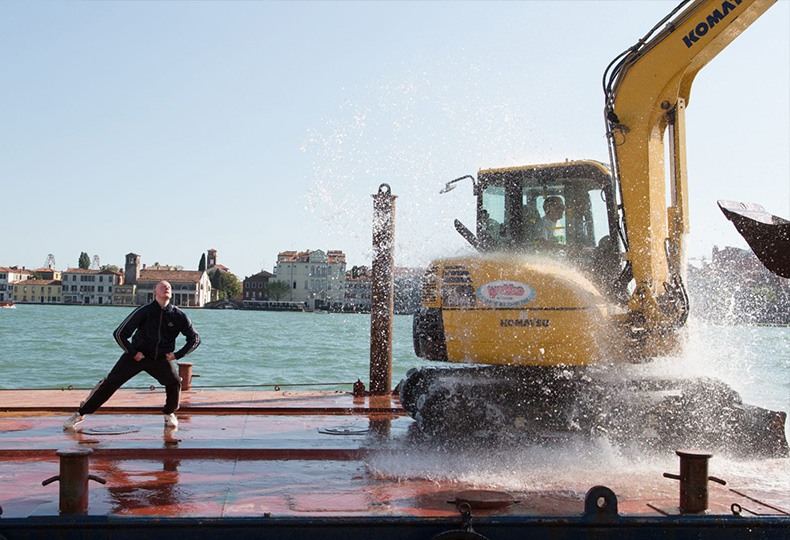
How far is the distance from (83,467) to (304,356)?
102ft

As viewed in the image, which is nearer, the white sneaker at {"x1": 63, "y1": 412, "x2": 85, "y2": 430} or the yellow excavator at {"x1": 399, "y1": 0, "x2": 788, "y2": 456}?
the yellow excavator at {"x1": 399, "y1": 0, "x2": 788, "y2": 456}

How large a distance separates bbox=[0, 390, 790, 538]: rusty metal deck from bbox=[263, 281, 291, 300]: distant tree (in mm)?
133943

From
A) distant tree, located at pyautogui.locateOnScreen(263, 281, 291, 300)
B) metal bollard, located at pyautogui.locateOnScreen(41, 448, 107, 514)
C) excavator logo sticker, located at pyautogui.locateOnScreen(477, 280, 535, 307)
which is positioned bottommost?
metal bollard, located at pyautogui.locateOnScreen(41, 448, 107, 514)

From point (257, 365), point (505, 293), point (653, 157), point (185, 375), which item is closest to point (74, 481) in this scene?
point (505, 293)

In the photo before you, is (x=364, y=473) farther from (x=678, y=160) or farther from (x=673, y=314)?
(x=678, y=160)

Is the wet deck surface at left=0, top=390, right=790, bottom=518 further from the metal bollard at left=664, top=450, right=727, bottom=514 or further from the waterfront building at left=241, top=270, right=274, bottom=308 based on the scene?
the waterfront building at left=241, top=270, right=274, bottom=308

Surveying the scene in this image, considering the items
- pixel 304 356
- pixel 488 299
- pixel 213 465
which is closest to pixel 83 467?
pixel 213 465

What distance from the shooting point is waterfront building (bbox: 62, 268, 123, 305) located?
534ft

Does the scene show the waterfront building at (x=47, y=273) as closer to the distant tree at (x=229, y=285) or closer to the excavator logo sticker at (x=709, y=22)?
the distant tree at (x=229, y=285)

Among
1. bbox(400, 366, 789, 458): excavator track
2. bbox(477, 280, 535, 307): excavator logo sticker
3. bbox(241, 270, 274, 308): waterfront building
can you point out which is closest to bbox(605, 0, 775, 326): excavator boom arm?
bbox(400, 366, 789, 458): excavator track

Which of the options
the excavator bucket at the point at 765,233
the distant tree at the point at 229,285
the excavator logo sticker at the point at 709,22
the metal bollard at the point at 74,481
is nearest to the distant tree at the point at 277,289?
the distant tree at the point at 229,285

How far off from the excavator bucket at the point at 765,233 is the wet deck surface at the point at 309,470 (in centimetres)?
179

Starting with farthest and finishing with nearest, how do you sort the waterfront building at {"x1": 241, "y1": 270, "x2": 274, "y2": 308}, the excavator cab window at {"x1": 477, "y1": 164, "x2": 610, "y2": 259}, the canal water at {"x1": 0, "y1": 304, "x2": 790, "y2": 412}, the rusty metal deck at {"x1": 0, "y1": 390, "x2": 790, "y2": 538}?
the waterfront building at {"x1": 241, "y1": 270, "x2": 274, "y2": 308} < the canal water at {"x1": 0, "y1": 304, "x2": 790, "y2": 412} < the excavator cab window at {"x1": 477, "y1": 164, "x2": 610, "y2": 259} < the rusty metal deck at {"x1": 0, "y1": 390, "x2": 790, "y2": 538}

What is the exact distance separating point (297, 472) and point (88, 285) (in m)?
168
